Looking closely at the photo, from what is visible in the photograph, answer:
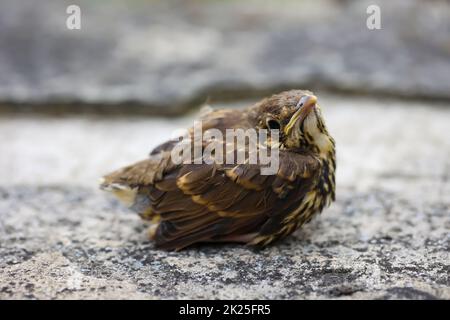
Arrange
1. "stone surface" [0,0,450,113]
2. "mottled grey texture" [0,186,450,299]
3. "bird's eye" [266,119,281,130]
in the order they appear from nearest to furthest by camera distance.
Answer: "mottled grey texture" [0,186,450,299], "bird's eye" [266,119,281,130], "stone surface" [0,0,450,113]

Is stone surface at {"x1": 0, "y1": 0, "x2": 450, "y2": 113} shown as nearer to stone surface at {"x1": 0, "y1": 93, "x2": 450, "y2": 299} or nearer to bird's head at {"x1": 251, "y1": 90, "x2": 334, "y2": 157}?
stone surface at {"x1": 0, "y1": 93, "x2": 450, "y2": 299}

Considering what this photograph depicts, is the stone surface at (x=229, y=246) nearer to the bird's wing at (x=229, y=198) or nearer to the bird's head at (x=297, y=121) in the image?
the bird's wing at (x=229, y=198)

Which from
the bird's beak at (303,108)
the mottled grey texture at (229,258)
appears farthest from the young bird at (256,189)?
the mottled grey texture at (229,258)

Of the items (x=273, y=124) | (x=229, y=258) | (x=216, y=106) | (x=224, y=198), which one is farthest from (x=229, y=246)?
(x=216, y=106)

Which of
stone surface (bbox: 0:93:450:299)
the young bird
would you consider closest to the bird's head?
the young bird

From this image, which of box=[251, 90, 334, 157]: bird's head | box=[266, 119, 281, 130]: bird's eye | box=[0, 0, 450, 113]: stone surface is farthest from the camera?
box=[0, 0, 450, 113]: stone surface

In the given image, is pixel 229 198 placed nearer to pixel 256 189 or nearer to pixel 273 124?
pixel 256 189

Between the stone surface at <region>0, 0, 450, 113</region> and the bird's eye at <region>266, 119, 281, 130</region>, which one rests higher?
the stone surface at <region>0, 0, 450, 113</region>

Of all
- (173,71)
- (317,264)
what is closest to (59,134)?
(173,71)
